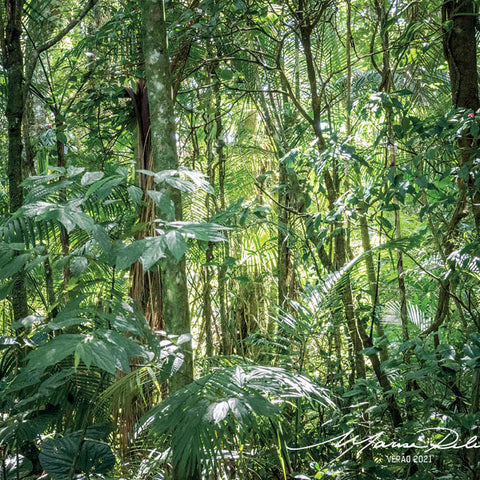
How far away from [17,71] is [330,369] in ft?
7.08

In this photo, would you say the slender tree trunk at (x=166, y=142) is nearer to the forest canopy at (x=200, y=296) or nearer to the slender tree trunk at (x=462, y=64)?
the forest canopy at (x=200, y=296)

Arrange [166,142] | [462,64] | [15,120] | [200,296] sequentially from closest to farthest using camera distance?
[166,142]
[15,120]
[462,64]
[200,296]

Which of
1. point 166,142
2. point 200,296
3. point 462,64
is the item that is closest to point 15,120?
point 166,142

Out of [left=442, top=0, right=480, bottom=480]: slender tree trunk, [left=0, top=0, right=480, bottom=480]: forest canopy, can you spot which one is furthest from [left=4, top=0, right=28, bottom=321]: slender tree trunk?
[left=442, top=0, right=480, bottom=480]: slender tree trunk

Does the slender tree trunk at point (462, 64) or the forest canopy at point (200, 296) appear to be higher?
the slender tree trunk at point (462, 64)

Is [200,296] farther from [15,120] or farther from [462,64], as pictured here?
[462,64]

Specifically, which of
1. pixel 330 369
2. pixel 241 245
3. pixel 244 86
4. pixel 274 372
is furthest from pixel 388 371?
pixel 244 86

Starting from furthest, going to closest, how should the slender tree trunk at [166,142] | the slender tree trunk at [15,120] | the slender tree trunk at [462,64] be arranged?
the slender tree trunk at [462,64]
the slender tree trunk at [15,120]
the slender tree trunk at [166,142]

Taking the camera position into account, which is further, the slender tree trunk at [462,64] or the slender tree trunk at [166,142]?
the slender tree trunk at [462,64]

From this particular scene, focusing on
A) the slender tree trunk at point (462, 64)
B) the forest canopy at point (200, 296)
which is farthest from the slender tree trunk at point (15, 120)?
the slender tree trunk at point (462, 64)

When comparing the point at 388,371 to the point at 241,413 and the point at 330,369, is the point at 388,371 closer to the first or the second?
the point at 330,369

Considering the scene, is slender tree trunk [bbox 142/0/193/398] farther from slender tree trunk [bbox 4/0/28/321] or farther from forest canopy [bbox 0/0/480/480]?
slender tree trunk [bbox 4/0/28/321]

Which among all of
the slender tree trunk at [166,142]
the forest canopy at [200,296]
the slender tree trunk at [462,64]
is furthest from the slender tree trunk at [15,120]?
the slender tree trunk at [462,64]

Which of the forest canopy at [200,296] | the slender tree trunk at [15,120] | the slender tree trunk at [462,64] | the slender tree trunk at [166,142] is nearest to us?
the forest canopy at [200,296]
